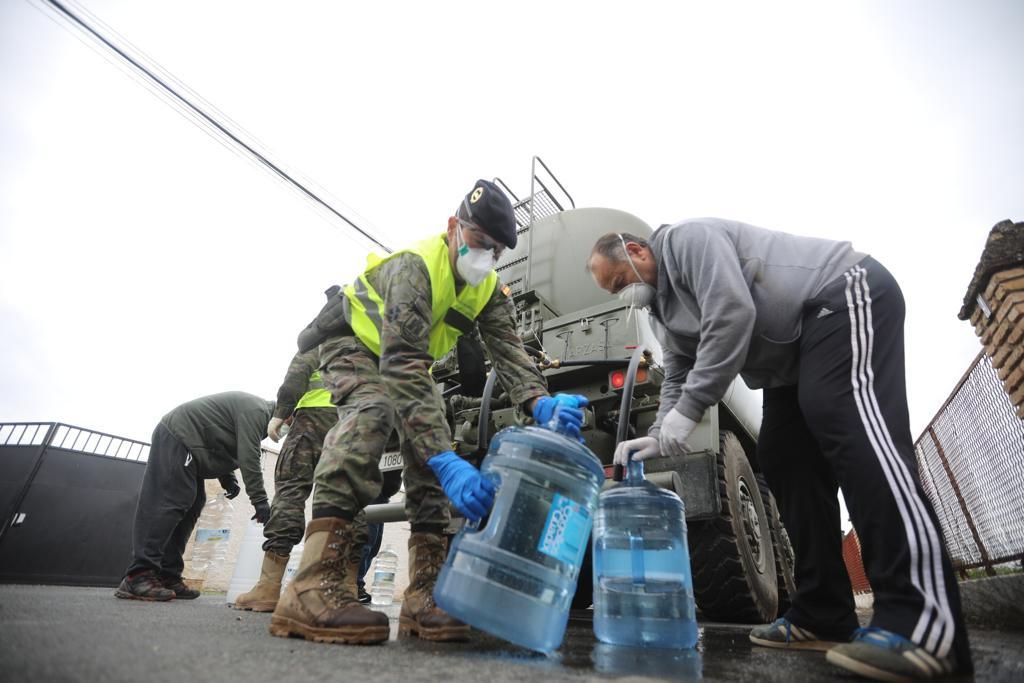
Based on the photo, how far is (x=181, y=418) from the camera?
392 centimetres

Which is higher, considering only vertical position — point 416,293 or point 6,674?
point 416,293

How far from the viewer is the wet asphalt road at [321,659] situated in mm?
874

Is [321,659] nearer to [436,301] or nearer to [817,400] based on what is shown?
[436,301]

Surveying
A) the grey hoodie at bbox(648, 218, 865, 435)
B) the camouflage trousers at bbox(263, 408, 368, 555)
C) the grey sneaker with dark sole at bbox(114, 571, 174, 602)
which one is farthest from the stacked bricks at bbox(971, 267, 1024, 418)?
the grey sneaker with dark sole at bbox(114, 571, 174, 602)

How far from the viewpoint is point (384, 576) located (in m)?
9.83

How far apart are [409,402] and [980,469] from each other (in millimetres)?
4671

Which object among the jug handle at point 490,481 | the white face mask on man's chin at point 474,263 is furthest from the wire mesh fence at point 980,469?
the white face mask on man's chin at point 474,263

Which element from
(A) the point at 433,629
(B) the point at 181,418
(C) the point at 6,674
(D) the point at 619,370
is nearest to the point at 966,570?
(D) the point at 619,370

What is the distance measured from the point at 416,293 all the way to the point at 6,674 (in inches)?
57.8

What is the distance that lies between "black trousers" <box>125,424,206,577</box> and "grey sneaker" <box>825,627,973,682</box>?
407cm

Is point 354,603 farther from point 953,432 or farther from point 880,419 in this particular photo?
point 953,432

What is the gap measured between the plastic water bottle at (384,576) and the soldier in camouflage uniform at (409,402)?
8.13 m

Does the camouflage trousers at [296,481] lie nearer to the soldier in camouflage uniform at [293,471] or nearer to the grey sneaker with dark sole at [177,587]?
the soldier in camouflage uniform at [293,471]

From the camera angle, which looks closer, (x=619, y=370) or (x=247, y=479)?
(x=619, y=370)
